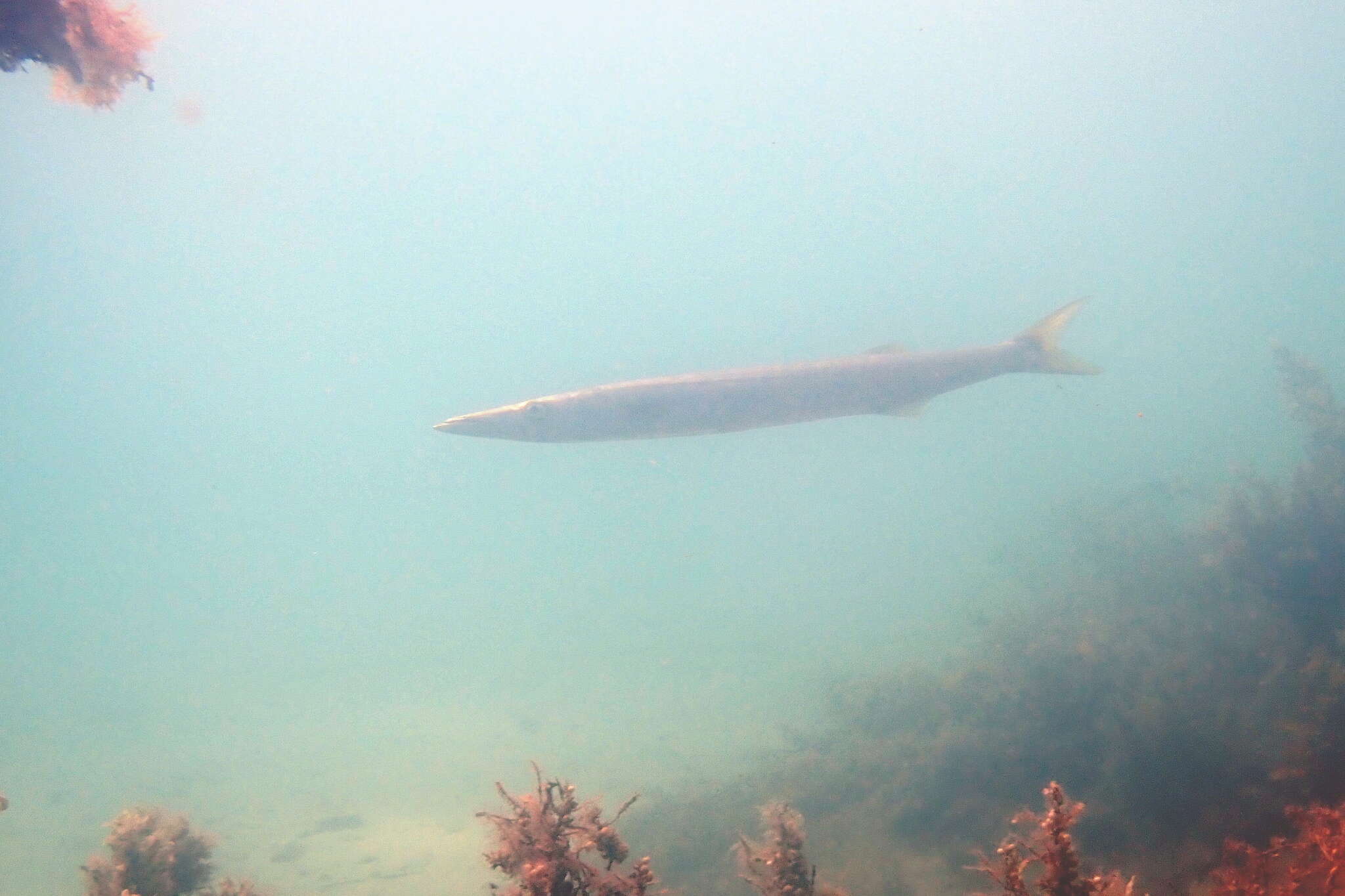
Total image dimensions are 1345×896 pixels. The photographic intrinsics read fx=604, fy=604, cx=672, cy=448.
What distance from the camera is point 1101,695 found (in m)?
9.09

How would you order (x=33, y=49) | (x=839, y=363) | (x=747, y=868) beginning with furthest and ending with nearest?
(x=839, y=363)
(x=747, y=868)
(x=33, y=49)

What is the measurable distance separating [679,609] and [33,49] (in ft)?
131

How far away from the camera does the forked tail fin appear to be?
6.82m

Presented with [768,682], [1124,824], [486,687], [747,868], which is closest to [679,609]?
[486,687]

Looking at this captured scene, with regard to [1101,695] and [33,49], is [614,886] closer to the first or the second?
[33,49]

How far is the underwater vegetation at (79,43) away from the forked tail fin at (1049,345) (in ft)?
25.9

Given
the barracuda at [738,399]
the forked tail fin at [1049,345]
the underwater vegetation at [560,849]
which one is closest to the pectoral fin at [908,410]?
the barracuda at [738,399]

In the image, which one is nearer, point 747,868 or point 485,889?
point 747,868

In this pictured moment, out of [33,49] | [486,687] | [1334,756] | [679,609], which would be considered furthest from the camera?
[679,609]

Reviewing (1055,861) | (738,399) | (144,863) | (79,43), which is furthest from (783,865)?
(79,43)

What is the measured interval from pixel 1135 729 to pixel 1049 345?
5243mm

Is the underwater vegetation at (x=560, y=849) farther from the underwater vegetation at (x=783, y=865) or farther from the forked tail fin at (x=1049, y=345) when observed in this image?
the forked tail fin at (x=1049, y=345)

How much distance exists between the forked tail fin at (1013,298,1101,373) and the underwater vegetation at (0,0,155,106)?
7.90m

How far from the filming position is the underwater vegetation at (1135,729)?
19.9ft
